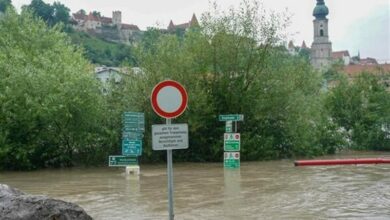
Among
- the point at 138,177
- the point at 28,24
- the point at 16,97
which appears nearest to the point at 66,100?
the point at 16,97

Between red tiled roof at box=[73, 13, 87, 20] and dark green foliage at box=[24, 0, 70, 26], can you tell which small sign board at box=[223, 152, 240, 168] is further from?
red tiled roof at box=[73, 13, 87, 20]

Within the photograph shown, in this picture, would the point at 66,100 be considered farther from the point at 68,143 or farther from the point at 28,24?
the point at 28,24

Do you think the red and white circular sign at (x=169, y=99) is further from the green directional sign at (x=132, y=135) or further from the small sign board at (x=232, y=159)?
the small sign board at (x=232, y=159)

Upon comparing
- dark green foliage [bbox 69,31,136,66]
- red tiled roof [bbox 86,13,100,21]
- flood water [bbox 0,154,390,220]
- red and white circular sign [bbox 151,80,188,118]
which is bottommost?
flood water [bbox 0,154,390,220]

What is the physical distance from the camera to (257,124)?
105 ft

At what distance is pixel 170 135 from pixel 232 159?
612 inches

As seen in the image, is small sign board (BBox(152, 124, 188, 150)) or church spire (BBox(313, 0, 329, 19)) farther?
church spire (BBox(313, 0, 329, 19))

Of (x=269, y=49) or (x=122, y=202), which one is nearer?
(x=122, y=202)

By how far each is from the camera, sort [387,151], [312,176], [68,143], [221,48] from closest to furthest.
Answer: [312,176], [68,143], [221,48], [387,151]

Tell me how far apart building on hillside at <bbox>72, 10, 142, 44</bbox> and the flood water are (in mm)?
133961

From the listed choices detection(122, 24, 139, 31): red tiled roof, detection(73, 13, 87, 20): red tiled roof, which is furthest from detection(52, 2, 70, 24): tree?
Result: detection(122, 24, 139, 31): red tiled roof

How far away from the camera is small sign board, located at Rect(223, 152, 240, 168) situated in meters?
24.8

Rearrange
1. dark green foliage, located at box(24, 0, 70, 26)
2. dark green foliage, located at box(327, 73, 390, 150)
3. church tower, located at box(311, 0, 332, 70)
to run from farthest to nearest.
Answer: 1. church tower, located at box(311, 0, 332, 70)
2. dark green foliage, located at box(24, 0, 70, 26)
3. dark green foliage, located at box(327, 73, 390, 150)

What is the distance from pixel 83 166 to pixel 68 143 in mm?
1474
